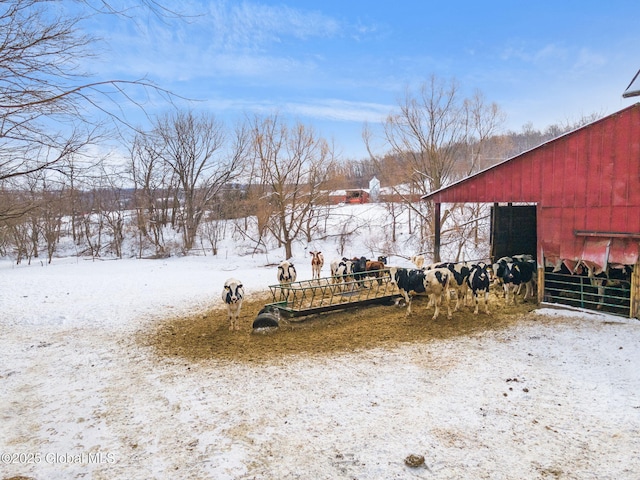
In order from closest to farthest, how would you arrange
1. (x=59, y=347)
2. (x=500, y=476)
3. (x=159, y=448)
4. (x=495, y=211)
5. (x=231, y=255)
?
(x=500, y=476)
(x=159, y=448)
(x=59, y=347)
(x=495, y=211)
(x=231, y=255)

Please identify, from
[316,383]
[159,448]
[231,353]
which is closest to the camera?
[159,448]

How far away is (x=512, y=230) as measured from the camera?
45.8 ft

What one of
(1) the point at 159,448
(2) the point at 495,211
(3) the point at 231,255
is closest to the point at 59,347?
(1) the point at 159,448

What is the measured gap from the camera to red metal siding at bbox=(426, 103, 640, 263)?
28.3 ft

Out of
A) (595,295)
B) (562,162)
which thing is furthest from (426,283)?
(562,162)

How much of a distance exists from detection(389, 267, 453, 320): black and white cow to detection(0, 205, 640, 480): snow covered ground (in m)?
1.56

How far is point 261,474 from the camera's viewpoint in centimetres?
418

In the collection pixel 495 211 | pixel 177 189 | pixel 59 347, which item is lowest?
pixel 59 347

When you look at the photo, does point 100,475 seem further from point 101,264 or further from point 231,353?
point 101,264

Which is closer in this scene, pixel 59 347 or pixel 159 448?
pixel 159 448

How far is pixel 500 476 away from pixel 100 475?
Answer: 13.7 ft

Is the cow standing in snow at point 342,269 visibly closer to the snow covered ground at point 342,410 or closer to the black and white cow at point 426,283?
the black and white cow at point 426,283

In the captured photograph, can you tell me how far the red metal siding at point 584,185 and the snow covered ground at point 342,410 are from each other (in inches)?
70.4

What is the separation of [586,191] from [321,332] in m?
6.93
